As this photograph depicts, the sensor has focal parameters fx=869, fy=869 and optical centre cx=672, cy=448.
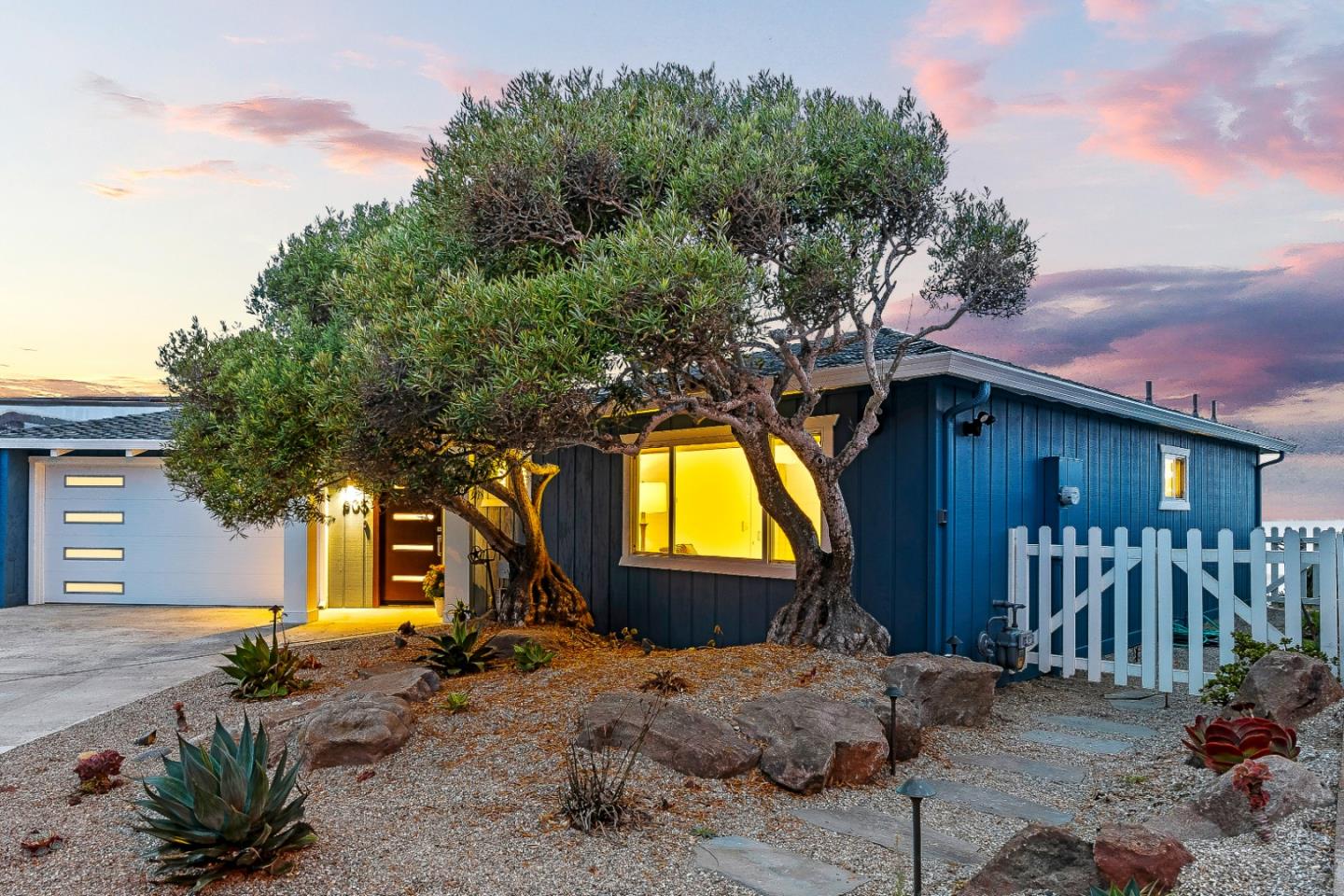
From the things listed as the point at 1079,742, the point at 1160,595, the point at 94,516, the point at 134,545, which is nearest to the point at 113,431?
the point at 94,516

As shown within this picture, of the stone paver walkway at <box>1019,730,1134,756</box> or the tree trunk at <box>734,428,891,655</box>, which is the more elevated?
the tree trunk at <box>734,428,891,655</box>

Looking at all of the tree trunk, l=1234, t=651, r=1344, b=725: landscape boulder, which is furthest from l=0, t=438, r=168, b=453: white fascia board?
l=1234, t=651, r=1344, b=725: landscape boulder

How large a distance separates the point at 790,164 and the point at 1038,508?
4223 millimetres

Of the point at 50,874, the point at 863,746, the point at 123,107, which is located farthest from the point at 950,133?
the point at 123,107

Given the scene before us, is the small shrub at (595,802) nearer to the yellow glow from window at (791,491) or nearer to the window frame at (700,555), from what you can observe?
the window frame at (700,555)

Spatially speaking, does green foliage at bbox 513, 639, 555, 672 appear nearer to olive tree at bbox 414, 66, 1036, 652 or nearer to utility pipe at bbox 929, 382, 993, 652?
olive tree at bbox 414, 66, 1036, 652

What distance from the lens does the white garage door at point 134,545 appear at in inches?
487

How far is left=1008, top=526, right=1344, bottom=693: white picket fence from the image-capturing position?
5.76 meters

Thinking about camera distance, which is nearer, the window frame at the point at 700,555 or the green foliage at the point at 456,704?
the green foliage at the point at 456,704

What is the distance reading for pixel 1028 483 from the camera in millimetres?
7543

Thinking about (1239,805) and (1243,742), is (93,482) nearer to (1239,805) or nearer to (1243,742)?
(1243,742)

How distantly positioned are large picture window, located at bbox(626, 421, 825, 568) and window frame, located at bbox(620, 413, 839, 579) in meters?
0.01

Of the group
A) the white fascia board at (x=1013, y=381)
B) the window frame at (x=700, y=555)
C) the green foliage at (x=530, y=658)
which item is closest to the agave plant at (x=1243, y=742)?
the white fascia board at (x=1013, y=381)

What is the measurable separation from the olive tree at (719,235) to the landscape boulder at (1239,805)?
2.88 metres
